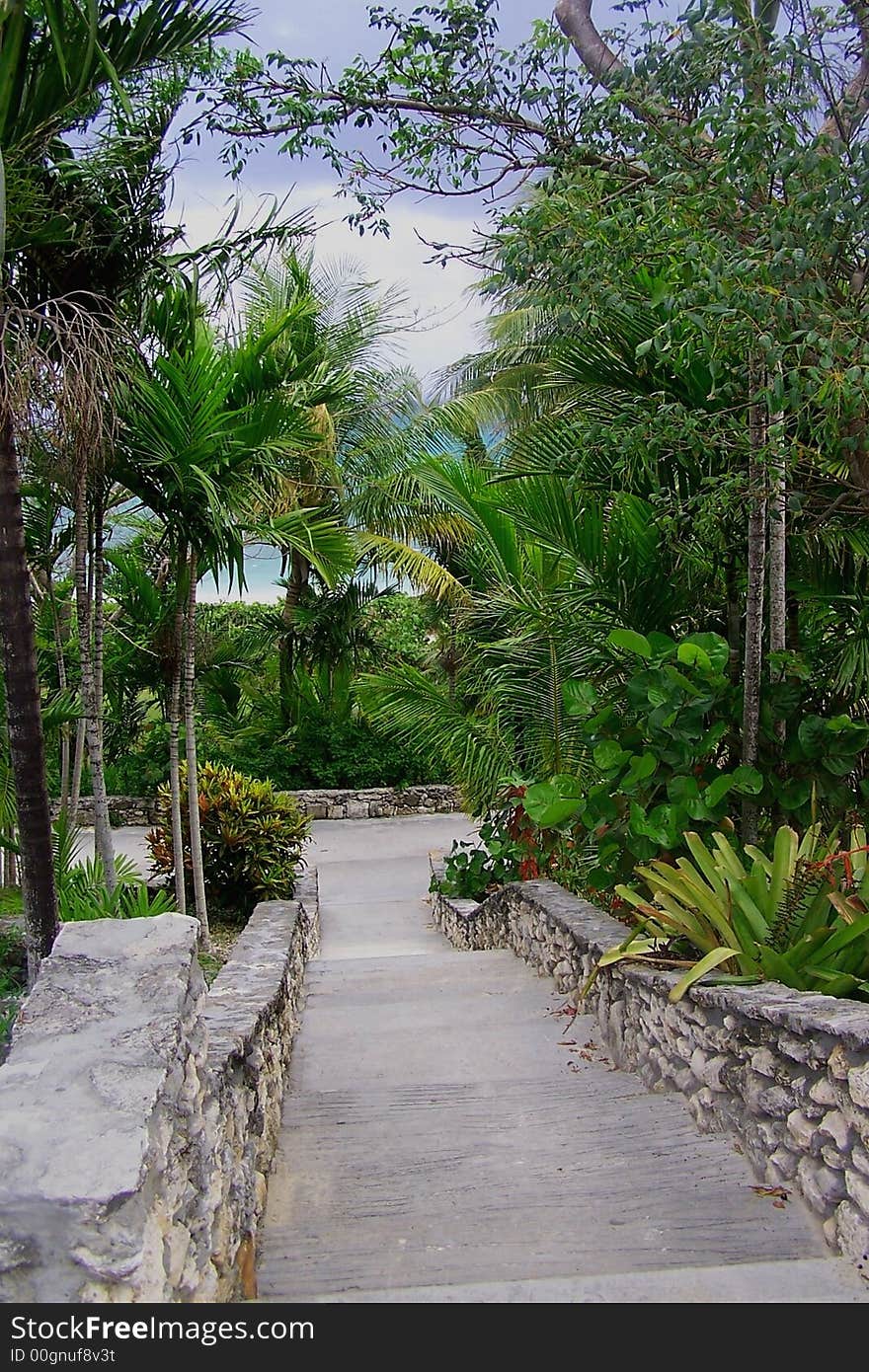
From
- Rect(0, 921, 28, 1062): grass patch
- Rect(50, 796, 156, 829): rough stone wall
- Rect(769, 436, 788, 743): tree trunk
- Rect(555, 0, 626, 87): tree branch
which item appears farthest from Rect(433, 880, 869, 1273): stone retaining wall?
Rect(50, 796, 156, 829): rough stone wall

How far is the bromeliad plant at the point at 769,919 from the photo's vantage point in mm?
3684

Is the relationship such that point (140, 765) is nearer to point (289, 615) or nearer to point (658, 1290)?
point (289, 615)

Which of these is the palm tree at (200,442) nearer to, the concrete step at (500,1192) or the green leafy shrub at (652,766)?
the green leafy shrub at (652,766)

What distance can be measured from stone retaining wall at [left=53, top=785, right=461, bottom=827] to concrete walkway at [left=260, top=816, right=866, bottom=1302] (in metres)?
12.0

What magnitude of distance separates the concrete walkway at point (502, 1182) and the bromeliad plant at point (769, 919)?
1.74 ft

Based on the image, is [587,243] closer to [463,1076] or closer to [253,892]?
[463,1076]

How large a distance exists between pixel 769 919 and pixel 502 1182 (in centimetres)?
132

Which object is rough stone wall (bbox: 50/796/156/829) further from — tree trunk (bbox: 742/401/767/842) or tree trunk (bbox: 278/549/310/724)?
tree trunk (bbox: 742/401/767/842)

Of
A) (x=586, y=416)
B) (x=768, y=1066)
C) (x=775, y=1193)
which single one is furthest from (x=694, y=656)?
(x=775, y=1193)

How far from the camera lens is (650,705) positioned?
5199 millimetres

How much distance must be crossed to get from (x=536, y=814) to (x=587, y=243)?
2.48 metres

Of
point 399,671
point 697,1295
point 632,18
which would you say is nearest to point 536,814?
point 697,1295

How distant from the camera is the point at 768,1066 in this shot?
11.1 ft

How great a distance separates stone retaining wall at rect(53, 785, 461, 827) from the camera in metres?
17.3
